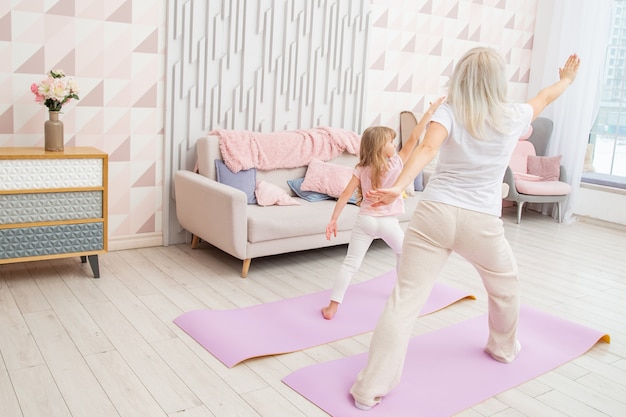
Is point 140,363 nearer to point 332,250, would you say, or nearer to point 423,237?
point 423,237

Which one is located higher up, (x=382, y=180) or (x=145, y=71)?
(x=145, y=71)

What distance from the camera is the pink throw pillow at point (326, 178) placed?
14.9 feet

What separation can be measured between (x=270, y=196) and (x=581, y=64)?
346cm

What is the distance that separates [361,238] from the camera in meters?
3.22

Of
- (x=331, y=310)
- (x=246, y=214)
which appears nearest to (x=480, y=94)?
(x=331, y=310)

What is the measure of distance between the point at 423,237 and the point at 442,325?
1.03m

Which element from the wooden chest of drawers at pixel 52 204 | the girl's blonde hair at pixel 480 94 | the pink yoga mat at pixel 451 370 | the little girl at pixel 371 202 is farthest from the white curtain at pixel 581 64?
the wooden chest of drawers at pixel 52 204

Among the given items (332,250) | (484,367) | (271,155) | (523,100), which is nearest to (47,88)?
(271,155)

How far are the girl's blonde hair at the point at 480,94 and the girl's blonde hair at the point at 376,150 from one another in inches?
27.7

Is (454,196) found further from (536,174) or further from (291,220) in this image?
(536,174)

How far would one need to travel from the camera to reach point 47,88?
141 inches

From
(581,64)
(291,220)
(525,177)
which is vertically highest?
(581,64)

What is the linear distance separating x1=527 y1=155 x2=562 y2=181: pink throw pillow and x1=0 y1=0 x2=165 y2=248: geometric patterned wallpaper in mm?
3632

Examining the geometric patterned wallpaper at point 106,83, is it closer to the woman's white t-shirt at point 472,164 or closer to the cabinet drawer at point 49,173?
the cabinet drawer at point 49,173
